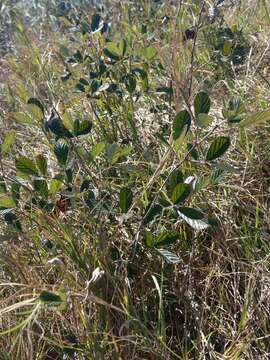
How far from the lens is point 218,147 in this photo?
1266 millimetres

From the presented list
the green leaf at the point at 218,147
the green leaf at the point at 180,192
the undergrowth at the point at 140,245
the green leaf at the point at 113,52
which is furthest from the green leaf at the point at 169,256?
the green leaf at the point at 113,52

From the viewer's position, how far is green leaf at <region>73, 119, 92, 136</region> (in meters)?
1.37

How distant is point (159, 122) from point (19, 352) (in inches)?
33.5

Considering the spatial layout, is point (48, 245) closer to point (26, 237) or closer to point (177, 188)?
point (26, 237)

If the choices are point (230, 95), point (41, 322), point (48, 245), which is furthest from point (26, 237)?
point (230, 95)

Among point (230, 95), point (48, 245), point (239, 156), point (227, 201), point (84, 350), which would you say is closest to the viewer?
point (84, 350)

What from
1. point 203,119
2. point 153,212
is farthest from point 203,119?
point 153,212

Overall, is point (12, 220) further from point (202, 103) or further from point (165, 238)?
point (202, 103)

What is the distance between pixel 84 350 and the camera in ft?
3.99

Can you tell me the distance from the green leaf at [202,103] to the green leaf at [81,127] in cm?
25

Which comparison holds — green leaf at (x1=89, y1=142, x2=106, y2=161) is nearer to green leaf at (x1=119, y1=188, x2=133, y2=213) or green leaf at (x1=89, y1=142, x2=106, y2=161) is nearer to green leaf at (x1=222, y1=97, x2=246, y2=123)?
green leaf at (x1=119, y1=188, x2=133, y2=213)

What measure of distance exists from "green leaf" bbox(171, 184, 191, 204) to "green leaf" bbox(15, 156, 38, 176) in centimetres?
32

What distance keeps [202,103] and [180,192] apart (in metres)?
0.20

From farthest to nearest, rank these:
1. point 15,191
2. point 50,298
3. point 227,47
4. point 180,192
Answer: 1. point 227,47
2. point 15,191
3. point 180,192
4. point 50,298
